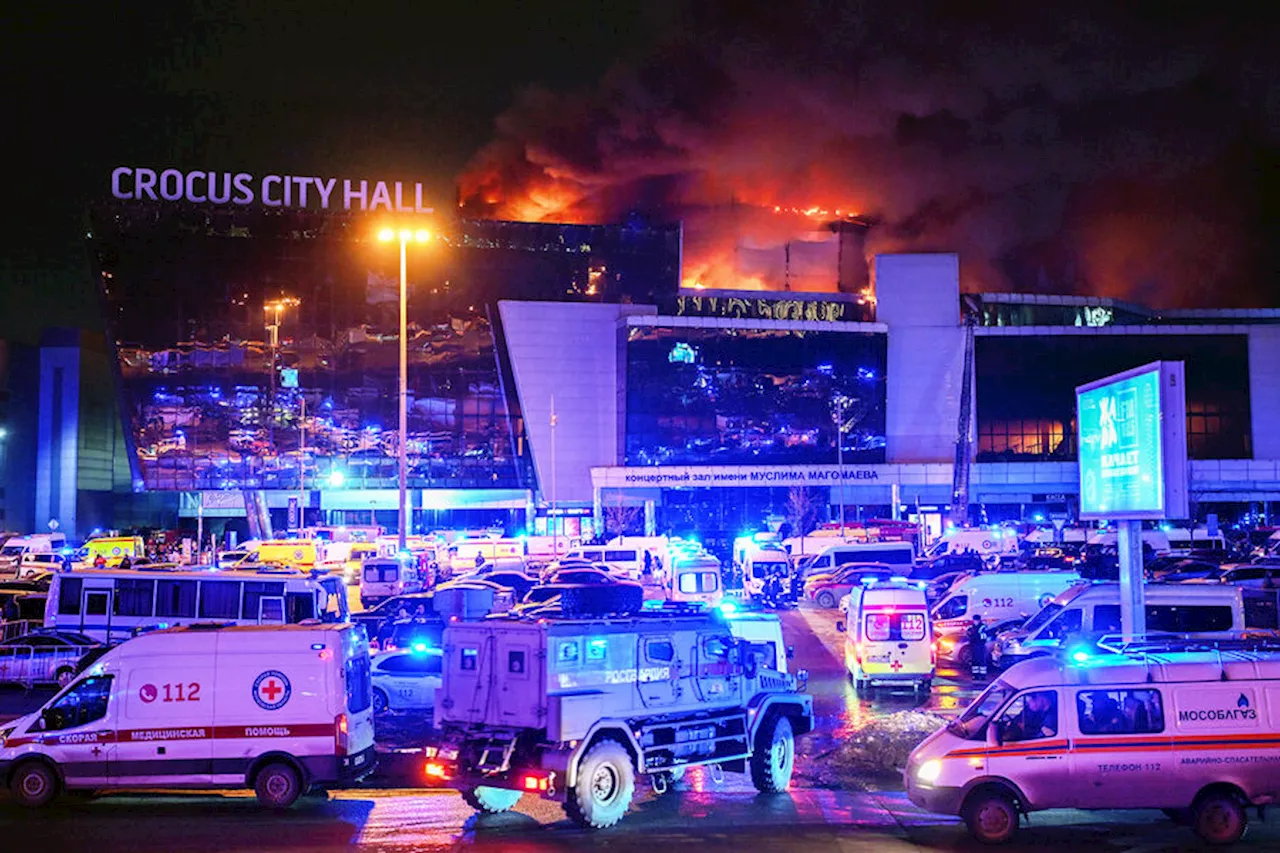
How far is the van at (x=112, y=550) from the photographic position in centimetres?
4628

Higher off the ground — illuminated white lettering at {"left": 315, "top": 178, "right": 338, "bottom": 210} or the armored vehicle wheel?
illuminated white lettering at {"left": 315, "top": 178, "right": 338, "bottom": 210}

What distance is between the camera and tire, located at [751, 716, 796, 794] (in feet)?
46.6

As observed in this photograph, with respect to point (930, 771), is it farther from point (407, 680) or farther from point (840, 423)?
point (840, 423)

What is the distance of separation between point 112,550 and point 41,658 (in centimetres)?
2748

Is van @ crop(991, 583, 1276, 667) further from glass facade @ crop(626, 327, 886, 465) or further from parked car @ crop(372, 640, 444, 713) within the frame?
glass facade @ crop(626, 327, 886, 465)

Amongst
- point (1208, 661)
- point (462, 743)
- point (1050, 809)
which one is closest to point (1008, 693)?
point (1050, 809)

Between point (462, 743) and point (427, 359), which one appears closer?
point (462, 743)

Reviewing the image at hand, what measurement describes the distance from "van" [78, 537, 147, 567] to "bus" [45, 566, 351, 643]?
2231 centimetres

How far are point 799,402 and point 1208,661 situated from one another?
6104 centimetres

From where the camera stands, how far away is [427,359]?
71750 mm

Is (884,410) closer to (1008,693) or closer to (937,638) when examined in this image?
(937,638)

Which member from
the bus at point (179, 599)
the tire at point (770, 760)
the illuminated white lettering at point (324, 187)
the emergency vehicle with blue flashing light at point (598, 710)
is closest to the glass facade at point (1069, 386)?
the illuminated white lettering at point (324, 187)

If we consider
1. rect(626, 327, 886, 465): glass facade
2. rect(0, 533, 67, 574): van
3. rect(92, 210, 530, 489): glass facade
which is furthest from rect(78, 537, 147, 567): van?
rect(626, 327, 886, 465): glass facade

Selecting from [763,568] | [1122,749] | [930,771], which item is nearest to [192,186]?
[763,568]
